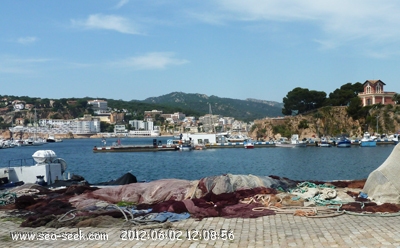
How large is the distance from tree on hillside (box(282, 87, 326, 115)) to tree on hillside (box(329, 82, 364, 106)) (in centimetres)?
258

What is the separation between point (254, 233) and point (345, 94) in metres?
93.4

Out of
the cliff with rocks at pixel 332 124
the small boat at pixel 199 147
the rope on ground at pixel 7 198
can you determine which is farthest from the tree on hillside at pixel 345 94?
the rope on ground at pixel 7 198

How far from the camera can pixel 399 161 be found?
479 inches

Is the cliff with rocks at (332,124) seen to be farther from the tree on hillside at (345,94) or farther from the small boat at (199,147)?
the small boat at (199,147)

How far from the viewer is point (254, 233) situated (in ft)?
29.2

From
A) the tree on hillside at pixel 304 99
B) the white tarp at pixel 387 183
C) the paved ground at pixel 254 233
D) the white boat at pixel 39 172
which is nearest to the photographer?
the paved ground at pixel 254 233

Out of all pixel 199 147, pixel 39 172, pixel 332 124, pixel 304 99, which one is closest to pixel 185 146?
pixel 199 147

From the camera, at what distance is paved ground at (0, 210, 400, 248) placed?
26.6ft

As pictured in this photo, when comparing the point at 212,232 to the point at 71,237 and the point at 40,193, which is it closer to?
the point at 71,237

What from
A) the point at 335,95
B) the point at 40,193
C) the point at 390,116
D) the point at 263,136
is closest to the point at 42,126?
the point at 263,136

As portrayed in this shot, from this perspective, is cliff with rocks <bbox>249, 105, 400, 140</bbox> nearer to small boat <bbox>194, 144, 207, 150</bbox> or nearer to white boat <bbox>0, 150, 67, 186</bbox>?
small boat <bbox>194, 144, 207, 150</bbox>

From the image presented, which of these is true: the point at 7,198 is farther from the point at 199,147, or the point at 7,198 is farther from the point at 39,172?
the point at 199,147

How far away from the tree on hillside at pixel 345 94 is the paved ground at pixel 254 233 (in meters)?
90.7

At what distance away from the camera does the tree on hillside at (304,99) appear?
328 ft
